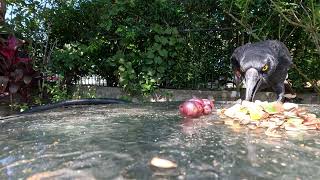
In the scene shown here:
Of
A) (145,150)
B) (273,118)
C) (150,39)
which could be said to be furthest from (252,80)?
(150,39)

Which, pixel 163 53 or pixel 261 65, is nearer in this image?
pixel 261 65

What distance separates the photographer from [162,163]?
4.03 ft

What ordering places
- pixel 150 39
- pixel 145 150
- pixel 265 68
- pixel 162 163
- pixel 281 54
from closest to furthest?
pixel 162 163
pixel 145 150
pixel 265 68
pixel 281 54
pixel 150 39

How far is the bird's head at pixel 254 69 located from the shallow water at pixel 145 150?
58 cm

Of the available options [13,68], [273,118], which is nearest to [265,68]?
[273,118]

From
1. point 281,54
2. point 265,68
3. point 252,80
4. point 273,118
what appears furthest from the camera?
point 281,54

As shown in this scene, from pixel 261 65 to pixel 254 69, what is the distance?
6 cm

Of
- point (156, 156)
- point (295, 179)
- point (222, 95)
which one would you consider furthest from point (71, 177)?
point (222, 95)

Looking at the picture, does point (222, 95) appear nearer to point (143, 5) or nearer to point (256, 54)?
point (143, 5)

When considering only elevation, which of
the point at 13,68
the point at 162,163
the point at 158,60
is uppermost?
the point at 158,60

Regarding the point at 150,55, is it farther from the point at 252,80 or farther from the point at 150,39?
the point at 252,80

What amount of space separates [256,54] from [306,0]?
3042 mm

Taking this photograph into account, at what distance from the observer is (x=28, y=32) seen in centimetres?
715

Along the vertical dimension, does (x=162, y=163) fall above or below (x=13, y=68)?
below
